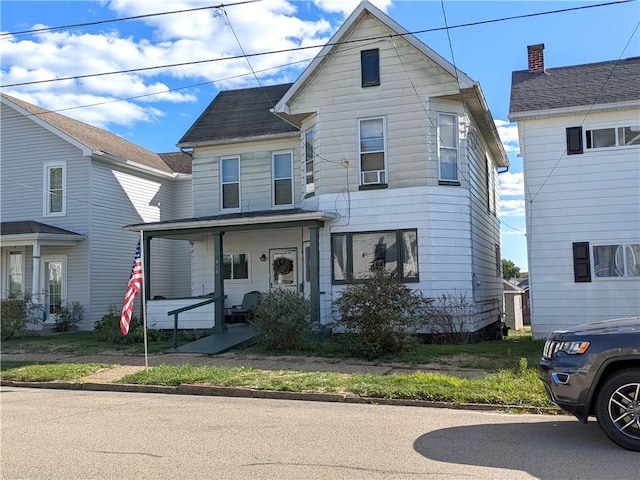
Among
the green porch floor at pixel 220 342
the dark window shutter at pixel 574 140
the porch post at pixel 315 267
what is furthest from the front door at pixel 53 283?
the dark window shutter at pixel 574 140

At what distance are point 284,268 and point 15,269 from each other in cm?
1116

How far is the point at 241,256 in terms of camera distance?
65.2 feet

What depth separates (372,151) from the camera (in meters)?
16.6

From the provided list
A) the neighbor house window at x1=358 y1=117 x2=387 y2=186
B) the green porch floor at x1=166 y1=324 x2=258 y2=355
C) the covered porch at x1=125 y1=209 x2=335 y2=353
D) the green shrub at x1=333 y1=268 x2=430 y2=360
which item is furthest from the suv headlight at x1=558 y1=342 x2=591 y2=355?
the neighbor house window at x1=358 y1=117 x2=387 y2=186

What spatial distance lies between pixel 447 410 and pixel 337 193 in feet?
30.9

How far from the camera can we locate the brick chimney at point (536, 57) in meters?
18.5

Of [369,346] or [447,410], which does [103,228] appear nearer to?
[369,346]

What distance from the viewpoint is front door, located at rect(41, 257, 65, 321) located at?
2219 cm

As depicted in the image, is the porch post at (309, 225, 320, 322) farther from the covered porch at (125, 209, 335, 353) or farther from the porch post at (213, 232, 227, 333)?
the porch post at (213, 232, 227, 333)

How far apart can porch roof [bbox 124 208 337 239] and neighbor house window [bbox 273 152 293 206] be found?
2392 millimetres

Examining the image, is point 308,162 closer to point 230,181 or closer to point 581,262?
point 230,181

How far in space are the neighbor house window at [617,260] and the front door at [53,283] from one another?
59.3 ft

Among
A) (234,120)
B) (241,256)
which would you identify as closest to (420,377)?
(241,256)

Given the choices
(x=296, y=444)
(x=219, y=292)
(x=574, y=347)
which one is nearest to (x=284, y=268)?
(x=219, y=292)
